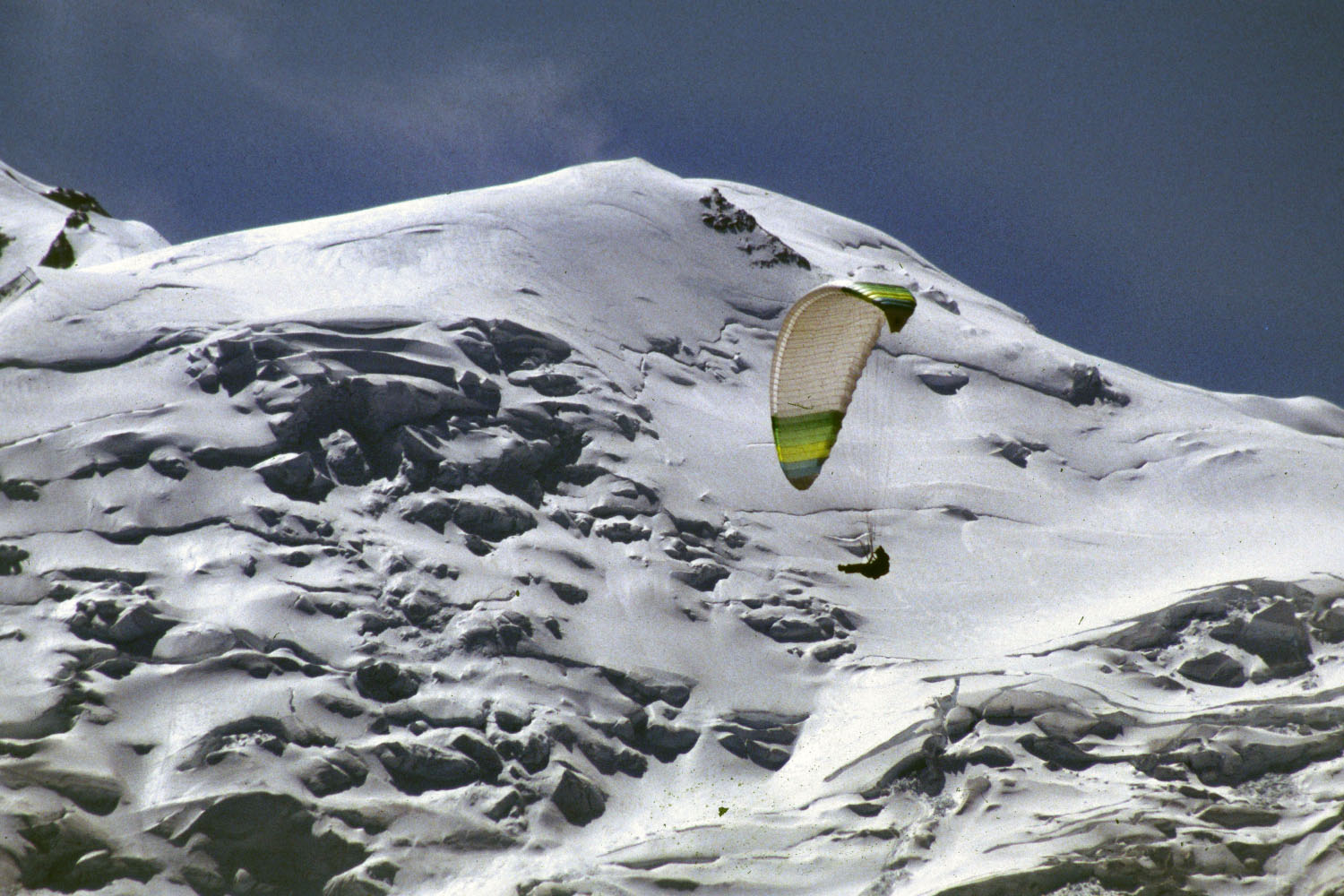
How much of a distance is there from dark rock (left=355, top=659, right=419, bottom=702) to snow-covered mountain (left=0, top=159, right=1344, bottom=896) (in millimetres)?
65

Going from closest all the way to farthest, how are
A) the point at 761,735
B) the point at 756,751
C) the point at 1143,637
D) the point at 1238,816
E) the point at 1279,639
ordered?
the point at 1238,816, the point at 756,751, the point at 761,735, the point at 1279,639, the point at 1143,637

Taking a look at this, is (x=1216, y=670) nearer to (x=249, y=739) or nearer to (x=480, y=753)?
(x=480, y=753)

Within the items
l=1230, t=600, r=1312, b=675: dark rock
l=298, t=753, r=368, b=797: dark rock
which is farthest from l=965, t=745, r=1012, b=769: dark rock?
l=298, t=753, r=368, b=797: dark rock

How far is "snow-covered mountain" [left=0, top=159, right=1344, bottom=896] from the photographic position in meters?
24.9

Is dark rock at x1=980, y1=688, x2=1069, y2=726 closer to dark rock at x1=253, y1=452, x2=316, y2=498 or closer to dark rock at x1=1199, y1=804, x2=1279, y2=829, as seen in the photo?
dark rock at x1=1199, y1=804, x2=1279, y2=829

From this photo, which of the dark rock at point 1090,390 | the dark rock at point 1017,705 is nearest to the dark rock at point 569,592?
the dark rock at point 1017,705

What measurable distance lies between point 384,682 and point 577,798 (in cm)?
533

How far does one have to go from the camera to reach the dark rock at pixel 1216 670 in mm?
30391

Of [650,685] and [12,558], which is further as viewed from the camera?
[650,685]

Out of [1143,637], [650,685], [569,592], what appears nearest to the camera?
→ [650,685]

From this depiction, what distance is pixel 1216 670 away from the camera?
30.6 meters

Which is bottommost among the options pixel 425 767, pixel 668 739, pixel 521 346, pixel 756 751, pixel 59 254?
pixel 425 767

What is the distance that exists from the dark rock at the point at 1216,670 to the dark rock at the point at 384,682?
1840cm

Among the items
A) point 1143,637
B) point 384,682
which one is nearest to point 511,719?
point 384,682
